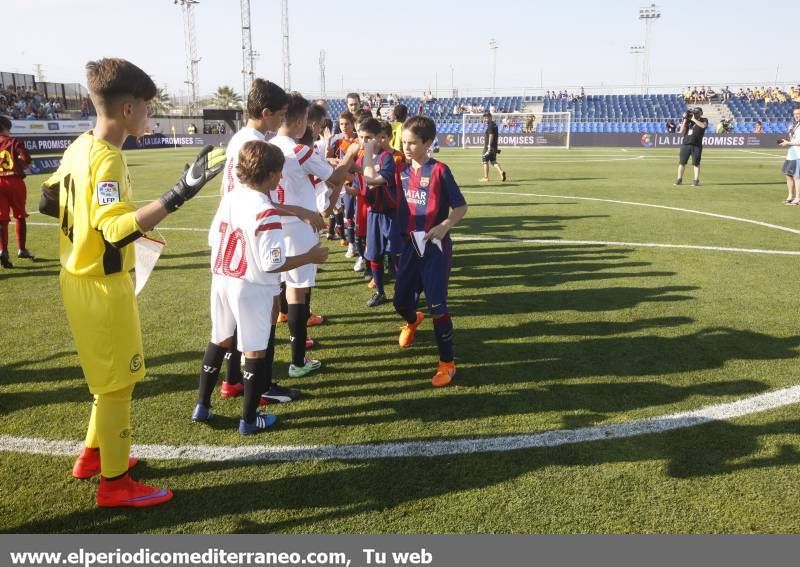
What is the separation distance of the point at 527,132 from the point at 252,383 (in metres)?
39.9

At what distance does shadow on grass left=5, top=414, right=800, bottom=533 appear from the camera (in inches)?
118

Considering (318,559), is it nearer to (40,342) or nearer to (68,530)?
(68,530)

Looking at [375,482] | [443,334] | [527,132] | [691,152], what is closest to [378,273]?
[443,334]

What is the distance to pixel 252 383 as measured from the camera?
376 cm

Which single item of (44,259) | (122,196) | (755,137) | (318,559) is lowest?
(318,559)

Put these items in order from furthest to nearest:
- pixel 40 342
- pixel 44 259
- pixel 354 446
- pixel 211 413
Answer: pixel 44 259 < pixel 40 342 < pixel 211 413 < pixel 354 446

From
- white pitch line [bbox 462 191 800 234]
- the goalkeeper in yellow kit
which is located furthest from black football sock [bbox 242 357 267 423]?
white pitch line [bbox 462 191 800 234]

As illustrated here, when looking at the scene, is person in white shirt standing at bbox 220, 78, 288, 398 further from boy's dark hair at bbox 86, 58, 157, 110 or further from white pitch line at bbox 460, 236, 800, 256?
white pitch line at bbox 460, 236, 800, 256

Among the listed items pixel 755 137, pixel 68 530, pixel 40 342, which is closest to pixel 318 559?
pixel 68 530

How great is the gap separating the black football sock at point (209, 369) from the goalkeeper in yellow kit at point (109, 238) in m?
0.83

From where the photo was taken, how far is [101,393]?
9.86 ft

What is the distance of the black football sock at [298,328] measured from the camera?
475 centimetres

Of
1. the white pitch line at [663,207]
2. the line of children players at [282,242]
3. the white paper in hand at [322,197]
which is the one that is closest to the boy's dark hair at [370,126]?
the line of children players at [282,242]

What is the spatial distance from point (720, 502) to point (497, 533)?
1.28m
